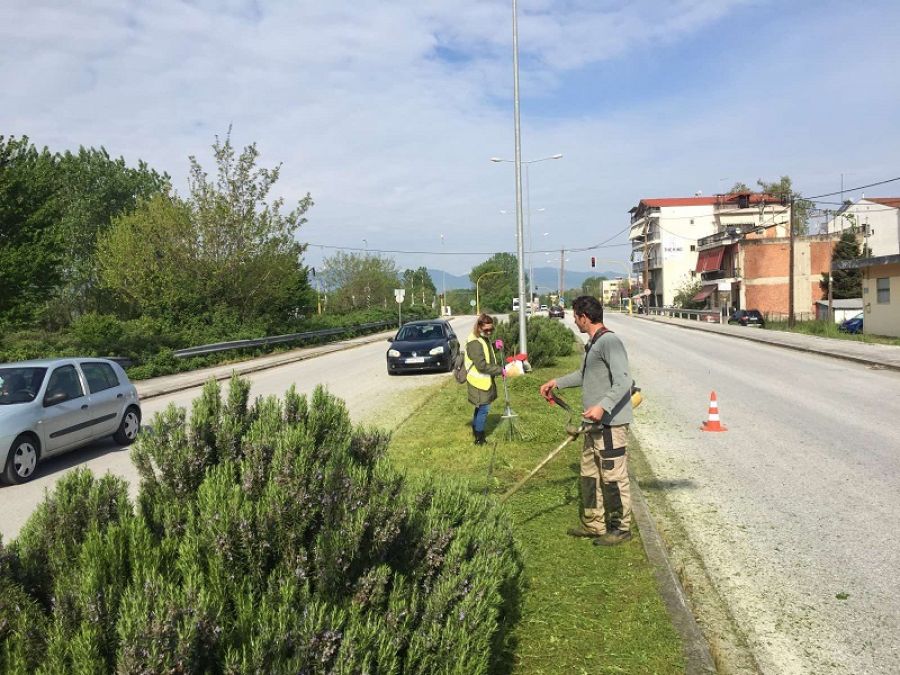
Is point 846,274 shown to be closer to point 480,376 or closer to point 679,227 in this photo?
point 679,227

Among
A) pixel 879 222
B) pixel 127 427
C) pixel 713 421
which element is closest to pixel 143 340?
pixel 127 427

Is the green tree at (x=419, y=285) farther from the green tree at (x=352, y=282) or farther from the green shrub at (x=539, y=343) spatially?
the green shrub at (x=539, y=343)

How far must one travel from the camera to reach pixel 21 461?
854cm

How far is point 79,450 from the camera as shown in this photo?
10.8 m

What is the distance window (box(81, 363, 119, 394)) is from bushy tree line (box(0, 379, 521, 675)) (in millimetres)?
8096

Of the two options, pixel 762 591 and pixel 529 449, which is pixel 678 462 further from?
pixel 762 591

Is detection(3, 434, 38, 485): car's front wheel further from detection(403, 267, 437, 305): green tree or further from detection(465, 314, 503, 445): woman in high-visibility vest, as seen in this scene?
detection(403, 267, 437, 305): green tree

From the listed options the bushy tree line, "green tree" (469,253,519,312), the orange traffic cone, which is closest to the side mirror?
the bushy tree line

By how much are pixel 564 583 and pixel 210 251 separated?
28145mm

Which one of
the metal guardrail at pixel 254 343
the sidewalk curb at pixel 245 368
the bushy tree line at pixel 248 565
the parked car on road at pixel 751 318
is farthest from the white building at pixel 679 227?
the bushy tree line at pixel 248 565

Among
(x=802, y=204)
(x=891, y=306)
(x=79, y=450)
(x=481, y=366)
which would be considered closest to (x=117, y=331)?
(x=79, y=450)

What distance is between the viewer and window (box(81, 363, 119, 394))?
33.9 ft

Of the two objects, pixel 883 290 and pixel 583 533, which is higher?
pixel 883 290

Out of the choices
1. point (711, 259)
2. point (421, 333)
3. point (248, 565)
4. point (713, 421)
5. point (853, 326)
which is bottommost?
point (853, 326)
